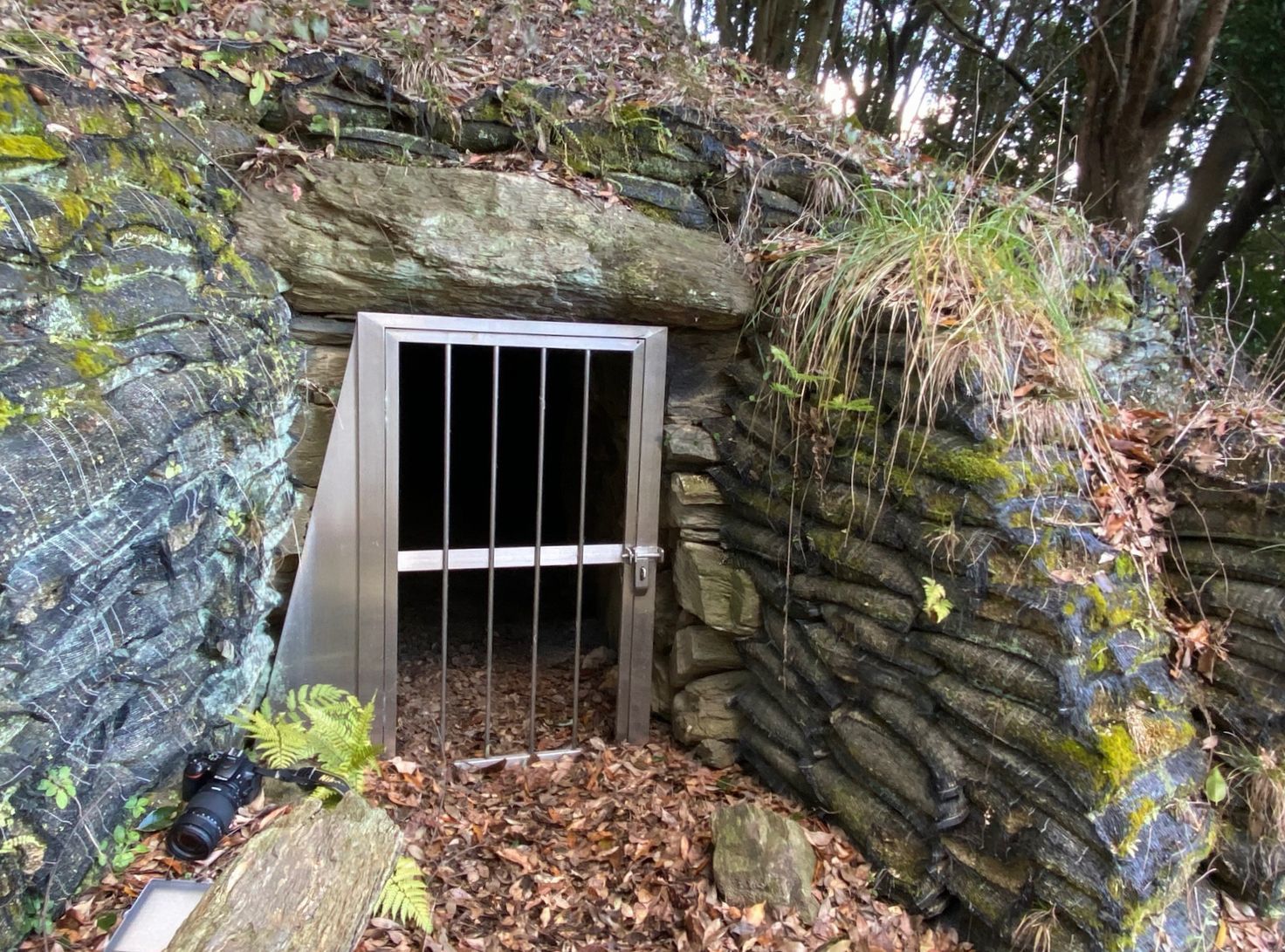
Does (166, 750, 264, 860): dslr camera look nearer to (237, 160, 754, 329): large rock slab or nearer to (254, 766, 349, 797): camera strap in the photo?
(254, 766, 349, 797): camera strap

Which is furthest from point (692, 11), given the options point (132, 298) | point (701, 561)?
point (132, 298)

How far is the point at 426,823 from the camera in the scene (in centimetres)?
281

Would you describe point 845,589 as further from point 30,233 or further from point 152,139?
point 152,139

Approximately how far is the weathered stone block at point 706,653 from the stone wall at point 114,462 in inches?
69.5

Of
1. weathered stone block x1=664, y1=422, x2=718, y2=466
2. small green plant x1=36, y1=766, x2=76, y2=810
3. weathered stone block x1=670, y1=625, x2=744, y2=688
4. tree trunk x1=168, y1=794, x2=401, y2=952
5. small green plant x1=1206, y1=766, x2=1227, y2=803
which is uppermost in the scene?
weathered stone block x1=664, y1=422, x2=718, y2=466

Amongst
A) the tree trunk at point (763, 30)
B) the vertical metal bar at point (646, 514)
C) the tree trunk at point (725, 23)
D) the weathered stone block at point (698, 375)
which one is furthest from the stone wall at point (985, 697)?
the tree trunk at point (725, 23)

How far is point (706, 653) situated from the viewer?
340 centimetres

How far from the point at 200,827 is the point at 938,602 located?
2222mm

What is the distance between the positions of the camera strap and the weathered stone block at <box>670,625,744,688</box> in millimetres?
1600

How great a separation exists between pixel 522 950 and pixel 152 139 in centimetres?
283

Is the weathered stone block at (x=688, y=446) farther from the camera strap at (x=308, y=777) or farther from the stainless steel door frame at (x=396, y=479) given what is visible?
the camera strap at (x=308, y=777)

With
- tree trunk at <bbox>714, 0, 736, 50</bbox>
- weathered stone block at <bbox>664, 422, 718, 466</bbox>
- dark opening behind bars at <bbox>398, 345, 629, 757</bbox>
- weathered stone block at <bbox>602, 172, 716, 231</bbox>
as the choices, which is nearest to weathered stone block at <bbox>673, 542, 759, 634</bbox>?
weathered stone block at <bbox>664, 422, 718, 466</bbox>

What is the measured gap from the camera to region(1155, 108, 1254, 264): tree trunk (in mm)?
6773

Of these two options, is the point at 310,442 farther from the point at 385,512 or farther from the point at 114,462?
the point at 114,462
